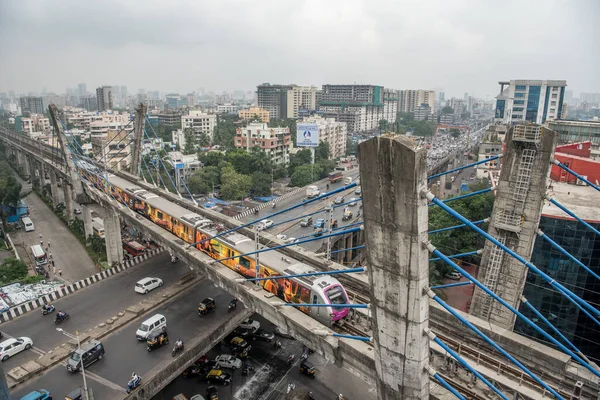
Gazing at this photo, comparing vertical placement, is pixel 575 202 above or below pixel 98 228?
above

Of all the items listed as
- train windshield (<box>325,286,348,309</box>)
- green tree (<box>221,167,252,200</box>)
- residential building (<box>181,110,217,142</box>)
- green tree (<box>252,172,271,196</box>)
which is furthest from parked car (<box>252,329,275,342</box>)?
residential building (<box>181,110,217,142</box>)

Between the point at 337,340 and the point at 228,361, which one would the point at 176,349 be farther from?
the point at 337,340

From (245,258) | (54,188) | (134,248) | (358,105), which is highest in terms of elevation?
(358,105)

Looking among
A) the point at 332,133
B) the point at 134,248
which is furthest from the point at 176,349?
the point at 332,133

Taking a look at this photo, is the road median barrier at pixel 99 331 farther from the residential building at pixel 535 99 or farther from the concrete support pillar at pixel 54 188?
the residential building at pixel 535 99

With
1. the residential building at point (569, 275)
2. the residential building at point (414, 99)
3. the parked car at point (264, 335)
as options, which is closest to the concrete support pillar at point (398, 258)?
the residential building at point (569, 275)

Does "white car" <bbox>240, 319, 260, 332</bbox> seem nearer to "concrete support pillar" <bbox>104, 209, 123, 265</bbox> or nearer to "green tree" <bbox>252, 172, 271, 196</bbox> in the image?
"concrete support pillar" <bbox>104, 209, 123, 265</bbox>
